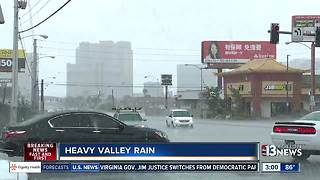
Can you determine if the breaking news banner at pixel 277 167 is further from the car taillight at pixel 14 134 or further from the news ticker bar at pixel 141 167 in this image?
the car taillight at pixel 14 134

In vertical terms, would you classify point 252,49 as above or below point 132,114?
above

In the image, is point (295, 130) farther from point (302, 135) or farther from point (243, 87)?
point (243, 87)

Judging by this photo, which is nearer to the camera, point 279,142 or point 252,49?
point 279,142

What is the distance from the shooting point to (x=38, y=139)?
14070mm

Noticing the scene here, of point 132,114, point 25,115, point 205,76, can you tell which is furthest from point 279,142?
point 205,76

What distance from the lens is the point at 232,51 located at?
108m

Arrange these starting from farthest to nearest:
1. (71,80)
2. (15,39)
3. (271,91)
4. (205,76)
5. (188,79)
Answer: (205,76), (188,79), (71,80), (271,91), (15,39)

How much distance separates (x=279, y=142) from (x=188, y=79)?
457 ft

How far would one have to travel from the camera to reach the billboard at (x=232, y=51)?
10562cm

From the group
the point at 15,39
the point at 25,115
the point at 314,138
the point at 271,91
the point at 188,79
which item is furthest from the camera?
the point at 188,79

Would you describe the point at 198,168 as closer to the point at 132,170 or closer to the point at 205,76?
the point at 132,170

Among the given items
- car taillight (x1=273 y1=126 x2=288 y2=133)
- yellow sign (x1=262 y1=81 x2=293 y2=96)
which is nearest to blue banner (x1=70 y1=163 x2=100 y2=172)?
car taillight (x1=273 y1=126 x2=288 y2=133)

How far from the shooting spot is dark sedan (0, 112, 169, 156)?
14.0m

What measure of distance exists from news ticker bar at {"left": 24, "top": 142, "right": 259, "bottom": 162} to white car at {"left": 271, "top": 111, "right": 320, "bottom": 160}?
695cm
